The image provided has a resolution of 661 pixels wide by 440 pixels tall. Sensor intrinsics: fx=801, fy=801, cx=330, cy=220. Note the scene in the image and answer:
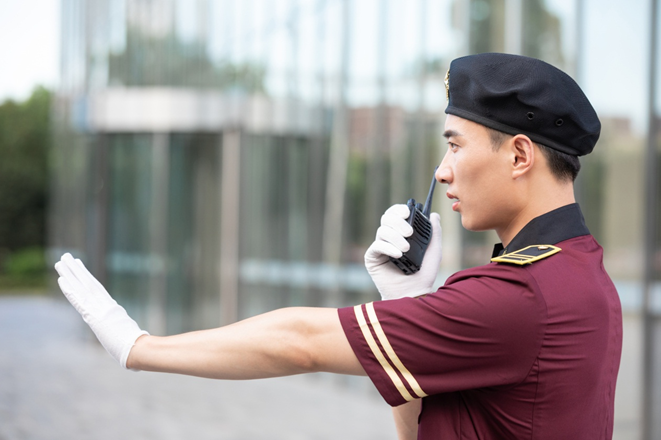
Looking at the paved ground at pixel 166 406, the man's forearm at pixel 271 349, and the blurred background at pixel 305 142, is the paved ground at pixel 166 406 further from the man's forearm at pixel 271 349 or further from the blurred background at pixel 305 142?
the man's forearm at pixel 271 349

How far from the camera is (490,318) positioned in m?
1.29

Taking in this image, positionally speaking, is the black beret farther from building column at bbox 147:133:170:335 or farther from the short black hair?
building column at bbox 147:133:170:335

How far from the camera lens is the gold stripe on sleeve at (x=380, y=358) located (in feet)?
4.37

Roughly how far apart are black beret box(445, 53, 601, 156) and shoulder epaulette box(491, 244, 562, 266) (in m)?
0.19

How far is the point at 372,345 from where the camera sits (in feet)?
4.37

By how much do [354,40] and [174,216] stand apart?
12.9 feet

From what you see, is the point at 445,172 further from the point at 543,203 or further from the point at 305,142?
the point at 305,142

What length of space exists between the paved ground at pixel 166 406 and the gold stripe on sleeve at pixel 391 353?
5.25m

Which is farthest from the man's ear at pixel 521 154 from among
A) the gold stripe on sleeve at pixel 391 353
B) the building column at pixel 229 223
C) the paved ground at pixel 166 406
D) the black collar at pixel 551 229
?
the building column at pixel 229 223

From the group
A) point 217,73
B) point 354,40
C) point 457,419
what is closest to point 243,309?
point 217,73

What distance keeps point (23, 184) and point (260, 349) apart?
27.9 meters

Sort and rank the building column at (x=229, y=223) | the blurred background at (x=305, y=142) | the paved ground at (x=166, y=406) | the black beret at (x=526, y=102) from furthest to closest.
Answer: the building column at (x=229, y=223), the paved ground at (x=166, y=406), the blurred background at (x=305, y=142), the black beret at (x=526, y=102)

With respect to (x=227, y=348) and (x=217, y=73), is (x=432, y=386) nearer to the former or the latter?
(x=227, y=348)

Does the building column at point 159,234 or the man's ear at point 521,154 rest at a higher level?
→ the man's ear at point 521,154
